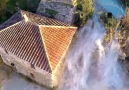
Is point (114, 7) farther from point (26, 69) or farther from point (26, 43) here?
point (26, 69)

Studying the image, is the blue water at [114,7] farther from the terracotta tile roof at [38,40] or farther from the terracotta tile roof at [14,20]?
the terracotta tile roof at [14,20]

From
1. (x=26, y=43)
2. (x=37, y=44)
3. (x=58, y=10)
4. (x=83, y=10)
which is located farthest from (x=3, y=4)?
(x=83, y=10)

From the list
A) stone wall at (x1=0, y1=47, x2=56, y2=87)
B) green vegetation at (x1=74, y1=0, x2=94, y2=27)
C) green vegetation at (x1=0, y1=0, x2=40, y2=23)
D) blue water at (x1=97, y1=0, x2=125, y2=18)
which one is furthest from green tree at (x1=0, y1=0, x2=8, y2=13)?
blue water at (x1=97, y1=0, x2=125, y2=18)

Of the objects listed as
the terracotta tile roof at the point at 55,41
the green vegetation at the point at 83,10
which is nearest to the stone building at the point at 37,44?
the terracotta tile roof at the point at 55,41

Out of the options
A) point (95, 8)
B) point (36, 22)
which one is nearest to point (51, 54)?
point (36, 22)

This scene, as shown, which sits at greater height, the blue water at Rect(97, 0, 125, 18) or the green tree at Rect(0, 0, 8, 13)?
the blue water at Rect(97, 0, 125, 18)

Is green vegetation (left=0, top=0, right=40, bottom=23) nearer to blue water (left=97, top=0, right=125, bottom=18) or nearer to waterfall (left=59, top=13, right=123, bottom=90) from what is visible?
waterfall (left=59, top=13, right=123, bottom=90)

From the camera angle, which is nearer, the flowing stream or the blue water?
the flowing stream
